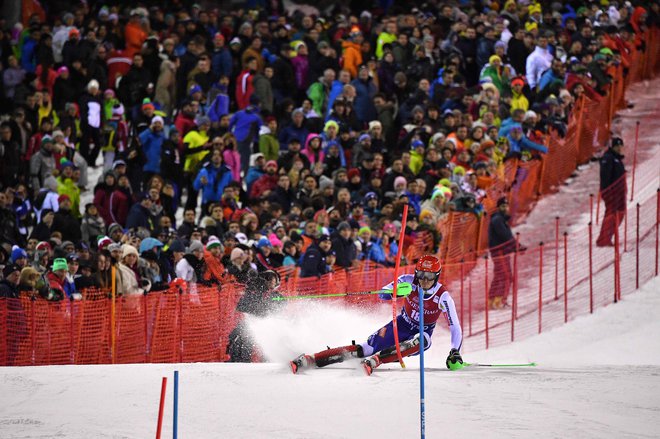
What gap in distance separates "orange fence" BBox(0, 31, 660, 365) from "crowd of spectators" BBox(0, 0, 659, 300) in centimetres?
36

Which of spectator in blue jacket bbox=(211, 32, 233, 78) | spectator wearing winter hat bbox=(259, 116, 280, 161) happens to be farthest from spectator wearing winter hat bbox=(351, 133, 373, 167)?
spectator in blue jacket bbox=(211, 32, 233, 78)

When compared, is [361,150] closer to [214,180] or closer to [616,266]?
[214,180]

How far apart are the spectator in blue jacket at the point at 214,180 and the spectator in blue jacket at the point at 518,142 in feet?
15.4

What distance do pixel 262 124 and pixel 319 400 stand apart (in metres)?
10.9

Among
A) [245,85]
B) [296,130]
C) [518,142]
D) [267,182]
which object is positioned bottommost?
[267,182]

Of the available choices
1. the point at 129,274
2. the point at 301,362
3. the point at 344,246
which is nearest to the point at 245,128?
the point at 344,246

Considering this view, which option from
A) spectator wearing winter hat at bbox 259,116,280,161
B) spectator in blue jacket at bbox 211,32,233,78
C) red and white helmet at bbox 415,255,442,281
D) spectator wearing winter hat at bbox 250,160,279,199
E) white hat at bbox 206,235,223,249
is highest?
spectator in blue jacket at bbox 211,32,233,78

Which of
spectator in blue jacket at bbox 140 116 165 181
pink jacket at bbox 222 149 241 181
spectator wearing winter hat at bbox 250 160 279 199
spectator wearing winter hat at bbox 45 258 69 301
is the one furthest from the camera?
pink jacket at bbox 222 149 241 181

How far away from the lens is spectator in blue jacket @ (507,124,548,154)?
2386 cm

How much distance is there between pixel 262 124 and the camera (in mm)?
24281

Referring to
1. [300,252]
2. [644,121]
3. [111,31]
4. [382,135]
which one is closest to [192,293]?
[300,252]

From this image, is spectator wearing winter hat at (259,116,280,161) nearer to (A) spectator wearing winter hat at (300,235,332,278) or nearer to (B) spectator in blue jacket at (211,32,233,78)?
(B) spectator in blue jacket at (211,32,233,78)

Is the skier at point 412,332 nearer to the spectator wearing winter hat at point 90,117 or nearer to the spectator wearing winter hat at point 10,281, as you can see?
the spectator wearing winter hat at point 10,281

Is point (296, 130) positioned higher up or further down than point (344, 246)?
higher up
